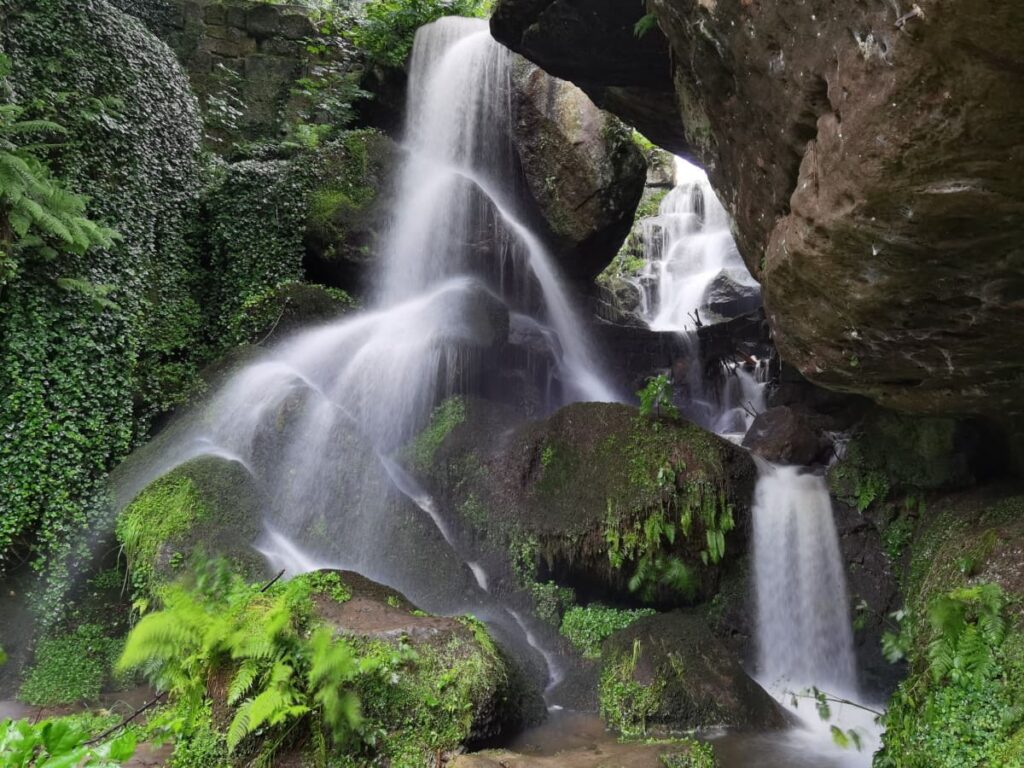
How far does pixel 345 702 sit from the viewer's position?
4113 mm

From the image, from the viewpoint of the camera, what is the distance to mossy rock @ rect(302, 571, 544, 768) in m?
4.40

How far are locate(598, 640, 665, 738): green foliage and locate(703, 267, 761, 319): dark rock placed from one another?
12335mm

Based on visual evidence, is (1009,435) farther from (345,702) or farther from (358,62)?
(358,62)

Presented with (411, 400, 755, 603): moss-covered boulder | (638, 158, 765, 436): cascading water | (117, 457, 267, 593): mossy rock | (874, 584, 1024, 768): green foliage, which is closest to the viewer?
(874, 584, 1024, 768): green foliage

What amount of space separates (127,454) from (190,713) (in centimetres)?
519

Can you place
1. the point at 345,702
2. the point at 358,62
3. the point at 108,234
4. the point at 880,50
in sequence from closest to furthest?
the point at 880,50 → the point at 345,702 → the point at 108,234 → the point at 358,62

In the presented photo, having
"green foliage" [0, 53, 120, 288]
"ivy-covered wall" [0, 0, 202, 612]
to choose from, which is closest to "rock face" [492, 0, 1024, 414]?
"green foliage" [0, 53, 120, 288]

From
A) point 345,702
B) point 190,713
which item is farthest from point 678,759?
point 190,713

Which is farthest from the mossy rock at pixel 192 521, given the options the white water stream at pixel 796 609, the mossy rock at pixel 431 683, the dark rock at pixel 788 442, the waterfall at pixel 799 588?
the dark rock at pixel 788 442

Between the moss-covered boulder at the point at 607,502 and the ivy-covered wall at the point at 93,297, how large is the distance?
437cm

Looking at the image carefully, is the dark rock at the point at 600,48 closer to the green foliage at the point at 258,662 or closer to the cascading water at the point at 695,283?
the cascading water at the point at 695,283

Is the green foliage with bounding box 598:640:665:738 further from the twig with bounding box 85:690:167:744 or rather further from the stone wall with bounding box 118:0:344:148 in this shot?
the stone wall with bounding box 118:0:344:148

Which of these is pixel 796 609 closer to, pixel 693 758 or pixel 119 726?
pixel 693 758

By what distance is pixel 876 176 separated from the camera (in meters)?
3.43
